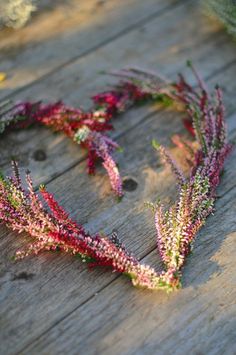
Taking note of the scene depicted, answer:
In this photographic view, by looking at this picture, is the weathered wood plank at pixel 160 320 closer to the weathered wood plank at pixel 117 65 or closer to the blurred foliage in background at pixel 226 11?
the weathered wood plank at pixel 117 65

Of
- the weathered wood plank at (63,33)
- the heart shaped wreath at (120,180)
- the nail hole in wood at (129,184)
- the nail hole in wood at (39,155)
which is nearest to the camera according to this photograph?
the heart shaped wreath at (120,180)

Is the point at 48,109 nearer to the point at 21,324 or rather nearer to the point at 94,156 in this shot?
the point at 94,156

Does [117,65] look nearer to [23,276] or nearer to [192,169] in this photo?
[192,169]

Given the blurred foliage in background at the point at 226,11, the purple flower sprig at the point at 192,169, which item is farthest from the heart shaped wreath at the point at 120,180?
the blurred foliage in background at the point at 226,11

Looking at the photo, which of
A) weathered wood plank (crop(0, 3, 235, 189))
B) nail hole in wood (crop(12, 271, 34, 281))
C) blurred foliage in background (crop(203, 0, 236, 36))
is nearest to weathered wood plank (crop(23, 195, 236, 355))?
nail hole in wood (crop(12, 271, 34, 281))

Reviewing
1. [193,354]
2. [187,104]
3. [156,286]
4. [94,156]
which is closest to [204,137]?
[187,104]

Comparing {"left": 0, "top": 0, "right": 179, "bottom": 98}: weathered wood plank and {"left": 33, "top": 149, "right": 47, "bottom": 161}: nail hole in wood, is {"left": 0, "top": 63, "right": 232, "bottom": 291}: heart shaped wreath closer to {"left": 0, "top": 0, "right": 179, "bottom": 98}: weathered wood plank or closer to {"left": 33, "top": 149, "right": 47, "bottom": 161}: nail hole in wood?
{"left": 33, "top": 149, "right": 47, "bottom": 161}: nail hole in wood

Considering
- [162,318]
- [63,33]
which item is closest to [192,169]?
[162,318]
